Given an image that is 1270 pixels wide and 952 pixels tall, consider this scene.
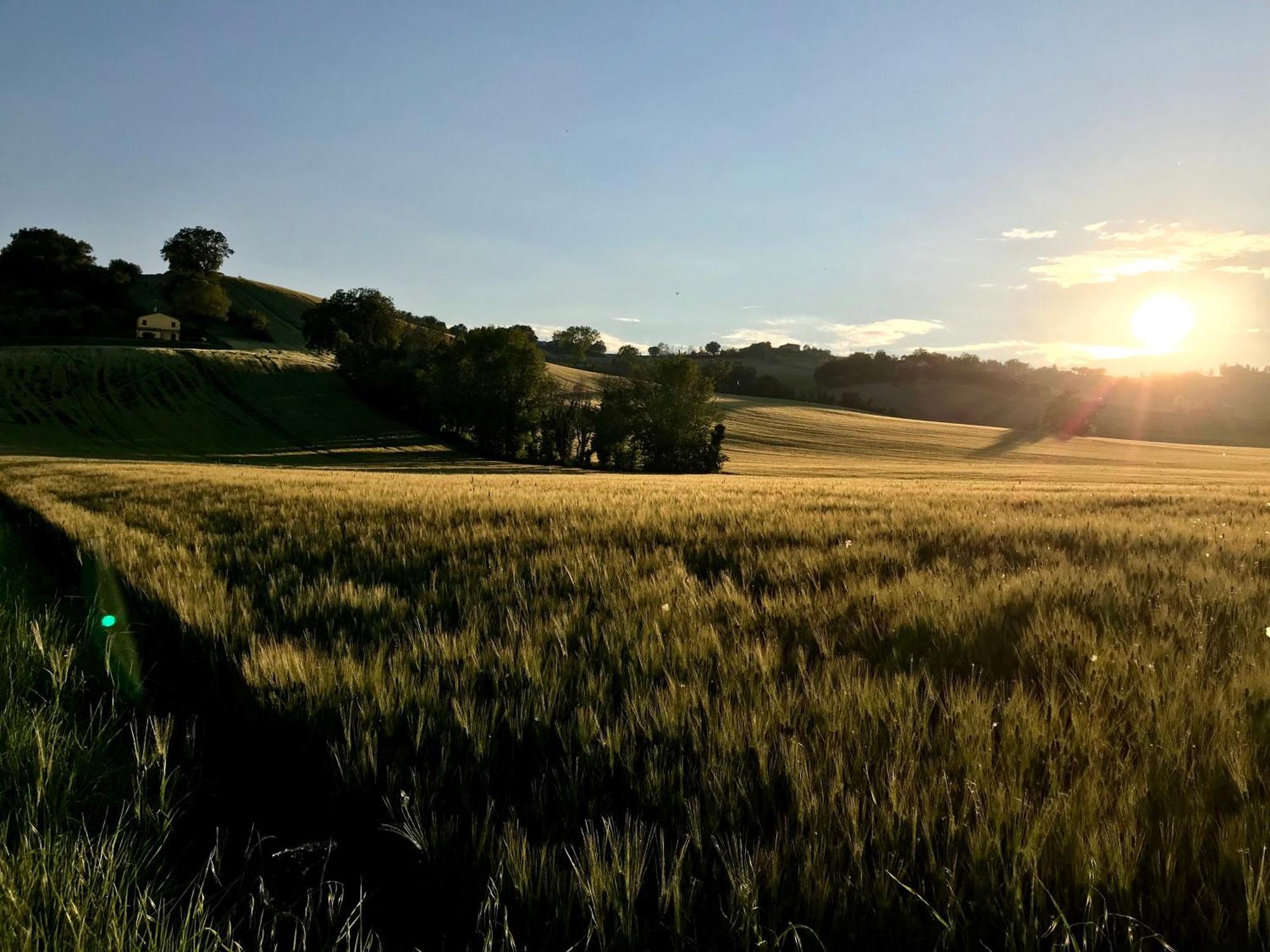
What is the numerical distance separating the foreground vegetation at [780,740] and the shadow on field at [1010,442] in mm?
72070

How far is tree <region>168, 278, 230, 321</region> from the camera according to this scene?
370 ft

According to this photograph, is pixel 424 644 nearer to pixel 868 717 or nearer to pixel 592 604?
pixel 592 604

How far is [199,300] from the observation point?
369ft

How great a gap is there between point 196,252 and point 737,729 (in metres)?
154

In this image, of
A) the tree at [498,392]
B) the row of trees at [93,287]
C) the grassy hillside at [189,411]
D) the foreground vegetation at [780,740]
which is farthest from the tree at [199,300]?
the foreground vegetation at [780,740]

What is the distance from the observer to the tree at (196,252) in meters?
124

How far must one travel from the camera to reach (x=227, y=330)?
116m

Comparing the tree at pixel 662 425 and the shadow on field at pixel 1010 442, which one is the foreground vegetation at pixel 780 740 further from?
the shadow on field at pixel 1010 442

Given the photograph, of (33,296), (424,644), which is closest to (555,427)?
(424,644)

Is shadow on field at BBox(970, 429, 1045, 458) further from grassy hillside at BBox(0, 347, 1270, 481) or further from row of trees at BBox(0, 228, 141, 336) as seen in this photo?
row of trees at BBox(0, 228, 141, 336)

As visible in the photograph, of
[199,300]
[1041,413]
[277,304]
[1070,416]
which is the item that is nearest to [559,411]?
[1070,416]

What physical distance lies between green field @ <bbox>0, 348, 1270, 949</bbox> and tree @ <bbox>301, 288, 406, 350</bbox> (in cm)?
10450

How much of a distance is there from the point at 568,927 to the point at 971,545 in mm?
5112

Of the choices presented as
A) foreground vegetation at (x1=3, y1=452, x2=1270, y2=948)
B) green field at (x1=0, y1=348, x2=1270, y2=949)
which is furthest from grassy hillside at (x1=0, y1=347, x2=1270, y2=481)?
foreground vegetation at (x1=3, y1=452, x2=1270, y2=948)
